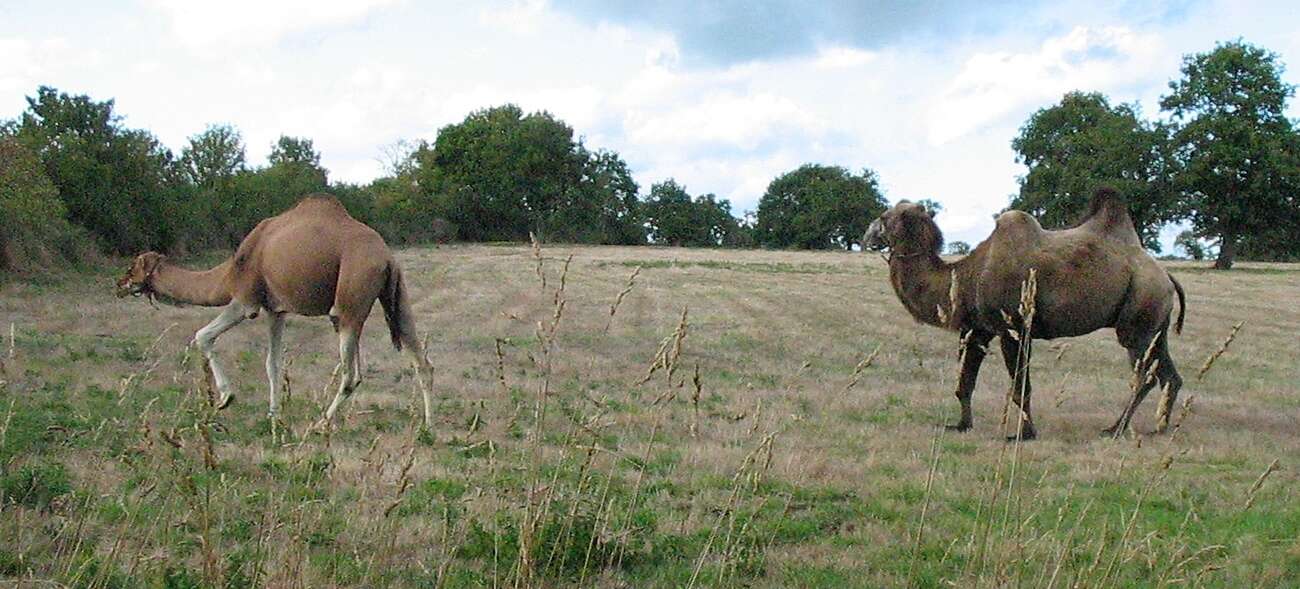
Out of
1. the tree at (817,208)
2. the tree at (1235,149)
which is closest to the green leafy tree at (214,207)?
the tree at (1235,149)

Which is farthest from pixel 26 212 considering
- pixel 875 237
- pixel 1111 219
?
pixel 1111 219

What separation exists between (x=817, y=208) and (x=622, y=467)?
8949 cm

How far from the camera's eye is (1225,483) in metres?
7.00

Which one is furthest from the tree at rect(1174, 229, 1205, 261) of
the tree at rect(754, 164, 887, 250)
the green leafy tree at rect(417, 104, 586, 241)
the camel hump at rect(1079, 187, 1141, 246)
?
the camel hump at rect(1079, 187, 1141, 246)

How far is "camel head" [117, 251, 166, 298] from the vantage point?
10.4 metres

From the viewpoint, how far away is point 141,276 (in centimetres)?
1034

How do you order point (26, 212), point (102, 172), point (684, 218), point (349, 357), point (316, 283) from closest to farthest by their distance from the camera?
point (349, 357)
point (316, 283)
point (26, 212)
point (102, 172)
point (684, 218)

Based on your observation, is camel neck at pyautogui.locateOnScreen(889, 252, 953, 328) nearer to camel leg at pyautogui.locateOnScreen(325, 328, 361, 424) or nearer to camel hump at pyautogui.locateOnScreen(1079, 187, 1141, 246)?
camel hump at pyautogui.locateOnScreen(1079, 187, 1141, 246)

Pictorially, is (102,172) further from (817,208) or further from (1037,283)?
(817,208)

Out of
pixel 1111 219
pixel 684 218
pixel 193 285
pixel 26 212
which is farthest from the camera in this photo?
pixel 684 218

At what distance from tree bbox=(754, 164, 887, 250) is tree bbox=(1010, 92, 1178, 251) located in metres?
32.7

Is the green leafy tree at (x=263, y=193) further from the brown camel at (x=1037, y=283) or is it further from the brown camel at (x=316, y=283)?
the brown camel at (x=1037, y=283)

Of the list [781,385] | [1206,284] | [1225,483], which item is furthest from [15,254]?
[1206,284]

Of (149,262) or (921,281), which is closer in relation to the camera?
(921,281)
